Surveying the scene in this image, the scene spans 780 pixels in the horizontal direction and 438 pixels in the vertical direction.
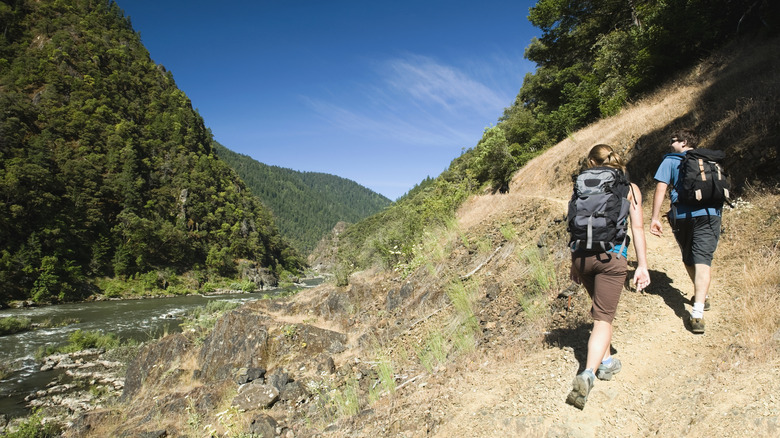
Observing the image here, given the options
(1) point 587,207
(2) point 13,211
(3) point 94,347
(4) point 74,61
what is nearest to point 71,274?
(2) point 13,211

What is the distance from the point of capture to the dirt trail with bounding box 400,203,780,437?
8.80ft

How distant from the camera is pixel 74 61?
83.6 metres

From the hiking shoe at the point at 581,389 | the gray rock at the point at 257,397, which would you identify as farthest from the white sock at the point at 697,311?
the gray rock at the point at 257,397

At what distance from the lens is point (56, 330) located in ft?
85.7

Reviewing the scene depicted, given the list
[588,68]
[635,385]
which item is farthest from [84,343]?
[588,68]

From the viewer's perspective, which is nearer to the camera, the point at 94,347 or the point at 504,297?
the point at 504,297

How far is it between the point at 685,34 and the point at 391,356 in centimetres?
1620

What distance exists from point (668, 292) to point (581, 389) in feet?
8.00

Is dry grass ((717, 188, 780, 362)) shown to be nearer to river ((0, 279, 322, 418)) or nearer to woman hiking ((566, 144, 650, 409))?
woman hiking ((566, 144, 650, 409))

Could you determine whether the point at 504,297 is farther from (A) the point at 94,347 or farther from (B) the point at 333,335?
(A) the point at 94,347

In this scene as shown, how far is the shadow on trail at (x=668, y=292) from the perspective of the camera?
13.3ft

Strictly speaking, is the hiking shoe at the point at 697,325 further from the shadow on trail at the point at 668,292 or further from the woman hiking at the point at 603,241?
the woman hiking at the point at 603,241

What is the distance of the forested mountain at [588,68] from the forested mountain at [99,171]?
47.9 m

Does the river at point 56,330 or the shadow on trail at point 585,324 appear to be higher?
the shadow on trail at point 585,324
